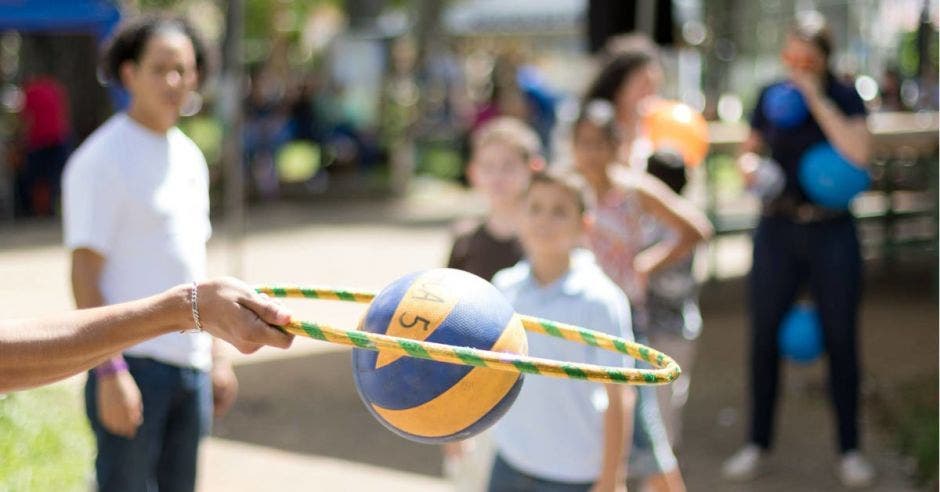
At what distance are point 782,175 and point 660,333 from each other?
4.38 feet

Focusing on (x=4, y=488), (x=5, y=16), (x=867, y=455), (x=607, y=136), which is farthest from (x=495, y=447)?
(x=5, y=16)

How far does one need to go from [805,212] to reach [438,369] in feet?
12.9

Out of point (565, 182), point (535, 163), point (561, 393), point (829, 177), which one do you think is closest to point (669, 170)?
point (829, 177)

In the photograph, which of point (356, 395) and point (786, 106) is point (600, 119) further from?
point (356, 395)

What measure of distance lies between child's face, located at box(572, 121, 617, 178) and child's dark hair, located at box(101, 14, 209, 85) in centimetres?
159

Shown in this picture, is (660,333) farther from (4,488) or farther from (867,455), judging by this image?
(4,488)

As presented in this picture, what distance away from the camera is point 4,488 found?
581 cm

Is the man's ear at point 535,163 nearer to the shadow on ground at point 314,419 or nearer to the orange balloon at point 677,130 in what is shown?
the orange balloon at point 677,130

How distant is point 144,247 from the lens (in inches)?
160

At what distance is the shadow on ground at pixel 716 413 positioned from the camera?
22.8 feet

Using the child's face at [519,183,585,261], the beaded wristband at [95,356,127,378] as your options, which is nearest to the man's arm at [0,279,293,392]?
the beaded wristband at [95,356,127,378]

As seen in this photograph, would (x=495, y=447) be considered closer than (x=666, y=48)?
Yes

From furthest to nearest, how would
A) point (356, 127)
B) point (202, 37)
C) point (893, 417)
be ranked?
point (356, 127) → point (893, 417) → point (202, 37)

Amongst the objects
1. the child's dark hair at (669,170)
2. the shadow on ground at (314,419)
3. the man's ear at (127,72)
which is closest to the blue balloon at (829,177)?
the child's dark hair at (669,170)
